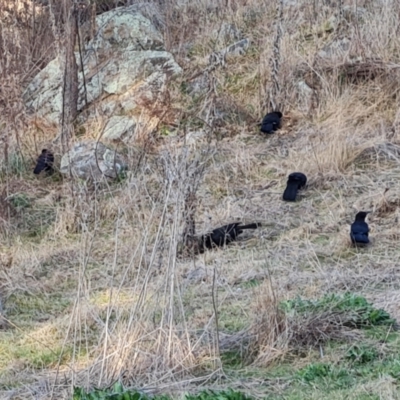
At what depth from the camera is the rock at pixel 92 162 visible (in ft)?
30.9

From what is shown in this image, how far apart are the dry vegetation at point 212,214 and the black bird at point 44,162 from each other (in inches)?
5.8

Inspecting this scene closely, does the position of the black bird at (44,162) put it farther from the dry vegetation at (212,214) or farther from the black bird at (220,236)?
the black bird at (220,236)

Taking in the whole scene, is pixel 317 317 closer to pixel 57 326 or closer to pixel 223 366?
pixel 223 366

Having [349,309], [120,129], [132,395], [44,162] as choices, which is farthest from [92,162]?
[132,395]

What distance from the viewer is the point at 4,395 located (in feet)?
14.4

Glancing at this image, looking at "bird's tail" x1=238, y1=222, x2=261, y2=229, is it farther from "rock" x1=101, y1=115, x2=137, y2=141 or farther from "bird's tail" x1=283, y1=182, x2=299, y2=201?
"rock" x1=101, y1=115, x2=137, y2=141

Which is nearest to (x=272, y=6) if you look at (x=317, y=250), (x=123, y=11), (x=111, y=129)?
(x=123, y=11)

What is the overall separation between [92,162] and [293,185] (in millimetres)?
2535

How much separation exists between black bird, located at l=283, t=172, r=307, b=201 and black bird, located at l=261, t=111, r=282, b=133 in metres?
1.93

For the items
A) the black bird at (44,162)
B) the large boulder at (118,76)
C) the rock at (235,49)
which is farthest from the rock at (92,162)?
the rock at (235,49)

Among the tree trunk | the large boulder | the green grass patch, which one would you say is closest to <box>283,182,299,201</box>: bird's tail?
the large boulder

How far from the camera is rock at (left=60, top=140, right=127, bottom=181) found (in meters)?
9.41

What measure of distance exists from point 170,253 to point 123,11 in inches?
347

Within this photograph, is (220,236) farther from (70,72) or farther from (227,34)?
(227,34)
